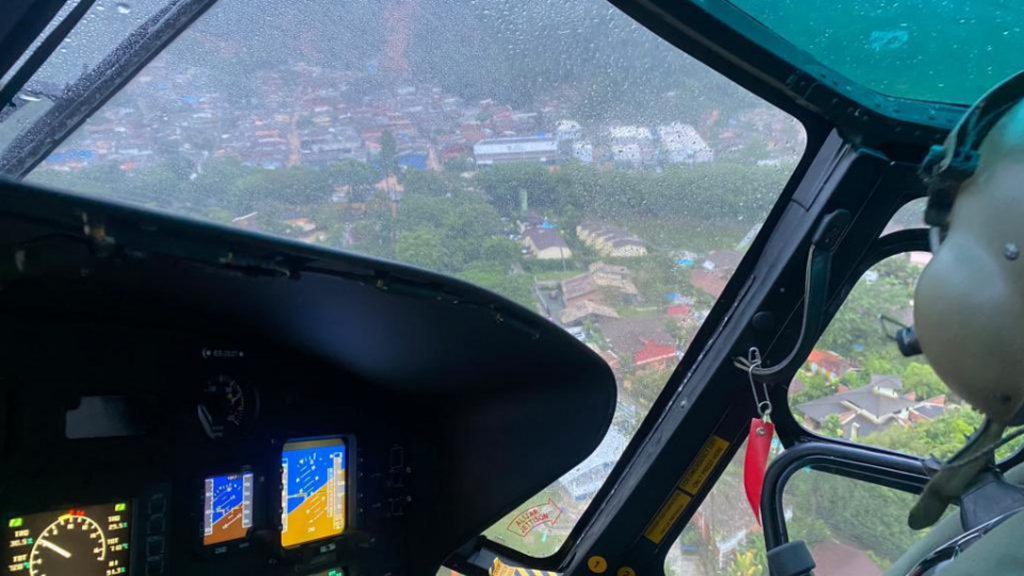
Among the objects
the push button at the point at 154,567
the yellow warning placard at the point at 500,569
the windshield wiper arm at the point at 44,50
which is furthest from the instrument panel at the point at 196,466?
the windshield wiper arm at the point at 44,50

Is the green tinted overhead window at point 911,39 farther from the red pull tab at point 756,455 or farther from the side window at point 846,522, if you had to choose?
the side window at point 846,522

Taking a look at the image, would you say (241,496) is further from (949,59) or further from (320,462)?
(949,59)

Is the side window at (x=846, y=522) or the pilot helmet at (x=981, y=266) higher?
the pilot helmet at (x=981, y=266)

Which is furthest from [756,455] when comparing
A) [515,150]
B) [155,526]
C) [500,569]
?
[155,526]

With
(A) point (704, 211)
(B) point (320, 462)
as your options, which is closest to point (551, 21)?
(A) point (704, 211)

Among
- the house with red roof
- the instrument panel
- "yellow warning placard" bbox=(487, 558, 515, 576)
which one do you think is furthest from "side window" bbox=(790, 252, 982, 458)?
the instrument panel

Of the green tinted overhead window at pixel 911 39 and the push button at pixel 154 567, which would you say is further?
the push button at pixel 154 567
